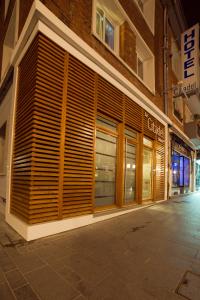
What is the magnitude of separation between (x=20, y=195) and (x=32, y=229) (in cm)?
89

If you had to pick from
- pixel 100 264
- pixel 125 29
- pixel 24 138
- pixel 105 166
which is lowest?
pixel 100 264

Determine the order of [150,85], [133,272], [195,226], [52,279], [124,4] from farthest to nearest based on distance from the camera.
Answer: [150,85] → [124,4] → [195,226] → [133,272] → [52,279]

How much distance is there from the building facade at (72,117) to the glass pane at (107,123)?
34mm

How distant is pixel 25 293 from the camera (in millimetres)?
2057

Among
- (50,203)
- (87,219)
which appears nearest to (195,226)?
(87,219)

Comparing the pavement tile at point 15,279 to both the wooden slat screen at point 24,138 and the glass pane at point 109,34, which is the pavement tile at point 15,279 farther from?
the glass pane at point 109,34

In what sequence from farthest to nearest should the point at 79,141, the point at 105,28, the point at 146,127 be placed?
the point at 146,127, the point at 105,28, the point at 79,141

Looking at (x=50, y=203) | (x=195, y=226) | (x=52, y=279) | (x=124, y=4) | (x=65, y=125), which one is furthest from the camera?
(x=124, y=4)

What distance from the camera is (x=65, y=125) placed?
171 inches

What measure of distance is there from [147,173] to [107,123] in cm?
374

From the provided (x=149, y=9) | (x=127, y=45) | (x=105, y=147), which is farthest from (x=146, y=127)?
(x=149, y=9)

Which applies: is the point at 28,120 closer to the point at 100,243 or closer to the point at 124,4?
the point at 100,243

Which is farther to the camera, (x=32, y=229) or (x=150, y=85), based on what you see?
(x=150, y=85)

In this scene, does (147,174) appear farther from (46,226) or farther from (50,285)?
(50,285)
